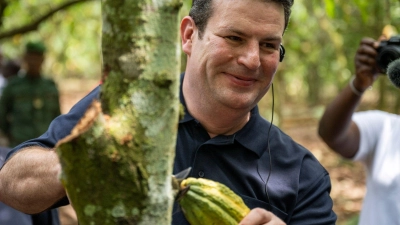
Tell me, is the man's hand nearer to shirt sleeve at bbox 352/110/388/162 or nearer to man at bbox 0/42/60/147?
shirt sleeve at bbox 352/110/388/162

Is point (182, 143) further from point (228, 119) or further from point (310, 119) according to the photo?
point (310, 119)

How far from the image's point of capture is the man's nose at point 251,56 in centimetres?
187

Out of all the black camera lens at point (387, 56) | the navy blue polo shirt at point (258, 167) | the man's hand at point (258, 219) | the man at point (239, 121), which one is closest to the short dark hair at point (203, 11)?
the man at point (239, 121)

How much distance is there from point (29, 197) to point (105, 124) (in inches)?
23.8

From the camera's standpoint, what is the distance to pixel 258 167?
6.80 feet

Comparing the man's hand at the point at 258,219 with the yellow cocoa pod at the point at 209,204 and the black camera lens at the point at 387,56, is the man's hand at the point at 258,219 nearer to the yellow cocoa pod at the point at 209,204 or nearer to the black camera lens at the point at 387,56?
the yellow cocoa pod at the point at 209,204

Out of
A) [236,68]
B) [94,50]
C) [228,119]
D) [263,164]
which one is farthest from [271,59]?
[94,50]

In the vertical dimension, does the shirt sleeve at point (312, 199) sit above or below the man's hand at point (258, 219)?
Answer: below

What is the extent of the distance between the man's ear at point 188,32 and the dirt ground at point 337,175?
11.1ft

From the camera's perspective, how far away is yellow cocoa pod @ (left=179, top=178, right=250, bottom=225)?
4.80ft

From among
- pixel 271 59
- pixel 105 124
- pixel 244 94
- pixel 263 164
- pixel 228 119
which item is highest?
pixel 105 124

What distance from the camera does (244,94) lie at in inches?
76.6

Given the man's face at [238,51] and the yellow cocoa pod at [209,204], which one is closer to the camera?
the yellow cocoa pod at [209,204]

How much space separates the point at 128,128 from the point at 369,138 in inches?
95.2
